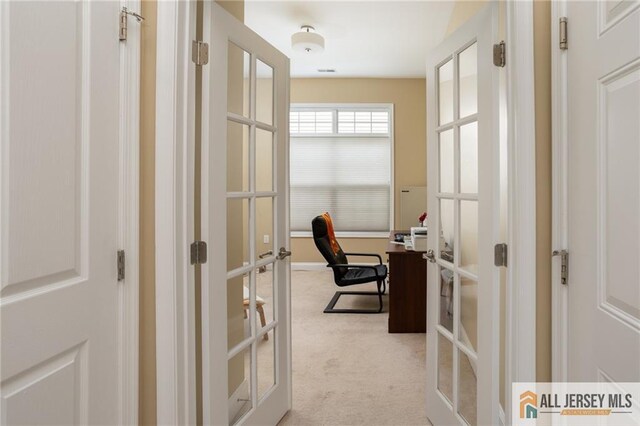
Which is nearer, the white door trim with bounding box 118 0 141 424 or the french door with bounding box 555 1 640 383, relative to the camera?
the french door with bounding box 555 1 640 383

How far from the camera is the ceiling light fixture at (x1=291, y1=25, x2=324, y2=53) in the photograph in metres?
4.01

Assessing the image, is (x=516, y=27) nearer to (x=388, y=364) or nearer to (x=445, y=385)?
(x=445, y=385)

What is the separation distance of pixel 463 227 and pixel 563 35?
2.61 ft

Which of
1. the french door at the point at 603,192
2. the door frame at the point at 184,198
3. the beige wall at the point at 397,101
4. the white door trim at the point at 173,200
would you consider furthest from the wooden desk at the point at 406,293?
the beige wall at the point at 397,101

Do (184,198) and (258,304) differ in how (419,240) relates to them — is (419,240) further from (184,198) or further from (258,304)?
(184,198)

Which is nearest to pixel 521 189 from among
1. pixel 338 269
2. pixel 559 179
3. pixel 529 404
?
pixel 559 179

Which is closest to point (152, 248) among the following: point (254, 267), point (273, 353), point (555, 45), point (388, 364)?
point (254, 267)

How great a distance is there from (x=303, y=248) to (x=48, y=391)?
503cm

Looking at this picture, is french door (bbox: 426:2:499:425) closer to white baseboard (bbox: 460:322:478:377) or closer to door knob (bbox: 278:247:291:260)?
white baseboard (bbox: 460:322:478:377)

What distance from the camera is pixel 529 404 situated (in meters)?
1.26

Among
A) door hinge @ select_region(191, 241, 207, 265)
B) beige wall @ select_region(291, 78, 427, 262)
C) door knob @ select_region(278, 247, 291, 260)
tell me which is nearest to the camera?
door hinge @ select_region(191, 241, 207, 265)

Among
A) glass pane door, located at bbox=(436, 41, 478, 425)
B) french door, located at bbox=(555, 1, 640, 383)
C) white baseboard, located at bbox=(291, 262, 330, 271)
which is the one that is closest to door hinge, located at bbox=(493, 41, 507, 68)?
glass pane door, located at bbox=(436, 41, 478, 425)

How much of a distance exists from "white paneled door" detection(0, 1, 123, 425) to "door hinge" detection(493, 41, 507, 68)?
128 centimetres

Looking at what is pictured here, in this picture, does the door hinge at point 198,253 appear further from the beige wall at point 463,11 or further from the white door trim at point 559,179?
the beige wall at point 463,11
